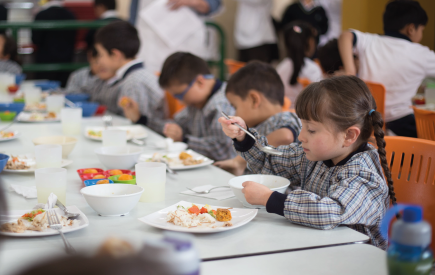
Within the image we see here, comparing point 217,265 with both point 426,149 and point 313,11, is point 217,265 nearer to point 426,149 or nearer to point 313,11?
point 426,149

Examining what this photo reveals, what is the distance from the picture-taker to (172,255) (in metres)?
0.46

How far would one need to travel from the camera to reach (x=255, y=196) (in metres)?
1.18

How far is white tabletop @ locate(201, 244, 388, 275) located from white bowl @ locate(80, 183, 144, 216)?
0.31m

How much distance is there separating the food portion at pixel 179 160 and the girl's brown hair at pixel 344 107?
523mm

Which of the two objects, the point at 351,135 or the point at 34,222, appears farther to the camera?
the point at 351,135

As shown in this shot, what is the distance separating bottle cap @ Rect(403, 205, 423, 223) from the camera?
24.6 inches

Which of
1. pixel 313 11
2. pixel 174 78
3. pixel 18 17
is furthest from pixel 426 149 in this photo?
pixel 18 17

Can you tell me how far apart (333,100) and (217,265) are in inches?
24.7

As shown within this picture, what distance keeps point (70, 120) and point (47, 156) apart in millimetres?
806

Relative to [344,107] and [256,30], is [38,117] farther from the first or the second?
[256,30]

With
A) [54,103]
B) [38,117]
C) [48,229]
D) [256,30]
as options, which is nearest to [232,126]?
[48,229]

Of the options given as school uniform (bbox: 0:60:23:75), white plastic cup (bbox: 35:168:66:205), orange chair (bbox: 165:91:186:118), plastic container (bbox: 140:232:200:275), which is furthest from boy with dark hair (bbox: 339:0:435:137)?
school uniform (bbox: 0:60:23:75)

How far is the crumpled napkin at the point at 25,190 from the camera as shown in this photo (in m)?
1.30

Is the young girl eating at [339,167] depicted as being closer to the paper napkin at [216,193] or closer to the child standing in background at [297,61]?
the paper napkin at [216,193]
